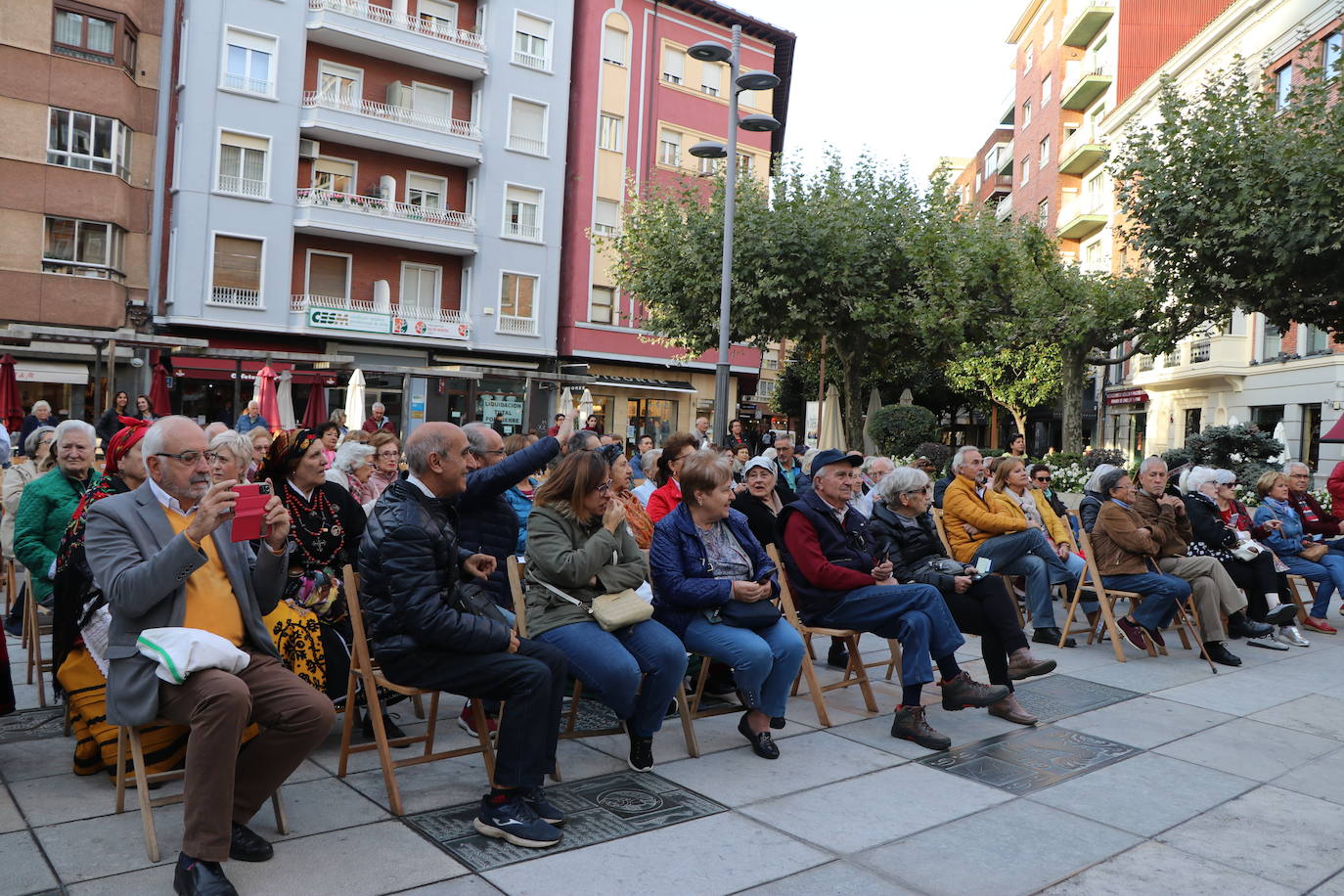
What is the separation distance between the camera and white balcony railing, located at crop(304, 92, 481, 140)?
1068 inches

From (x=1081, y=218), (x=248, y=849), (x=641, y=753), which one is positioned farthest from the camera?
(x=1081, y=218)

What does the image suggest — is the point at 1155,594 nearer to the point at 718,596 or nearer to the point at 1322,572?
the point at 1322,572

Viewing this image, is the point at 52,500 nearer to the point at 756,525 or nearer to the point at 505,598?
the point at 505,598

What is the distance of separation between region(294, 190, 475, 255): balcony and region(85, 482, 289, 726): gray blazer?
25241mm

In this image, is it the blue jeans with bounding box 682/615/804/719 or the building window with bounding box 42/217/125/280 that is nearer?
the blue jeans with bounding box 682/615/804/719

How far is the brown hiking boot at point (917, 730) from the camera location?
538 centimetres

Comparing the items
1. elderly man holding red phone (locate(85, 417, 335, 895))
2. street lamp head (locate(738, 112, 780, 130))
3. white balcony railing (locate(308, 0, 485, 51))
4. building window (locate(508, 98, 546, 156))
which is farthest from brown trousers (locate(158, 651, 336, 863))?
building window (locate(508, 98, 546, 156))

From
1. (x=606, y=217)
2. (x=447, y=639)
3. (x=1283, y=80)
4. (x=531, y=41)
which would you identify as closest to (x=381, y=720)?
(x=447, y=639)

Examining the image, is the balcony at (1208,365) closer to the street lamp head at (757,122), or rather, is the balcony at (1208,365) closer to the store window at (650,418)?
the store window at (650,418)

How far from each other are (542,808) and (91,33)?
26.3m

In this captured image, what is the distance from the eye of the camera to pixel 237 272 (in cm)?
2630

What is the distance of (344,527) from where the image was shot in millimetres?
5453

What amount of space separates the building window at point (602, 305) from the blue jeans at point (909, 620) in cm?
2761

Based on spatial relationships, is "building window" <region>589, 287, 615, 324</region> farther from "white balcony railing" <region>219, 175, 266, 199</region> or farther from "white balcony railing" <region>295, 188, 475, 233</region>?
"white balcony railing" <region>219, 175, 266, 199</region>
